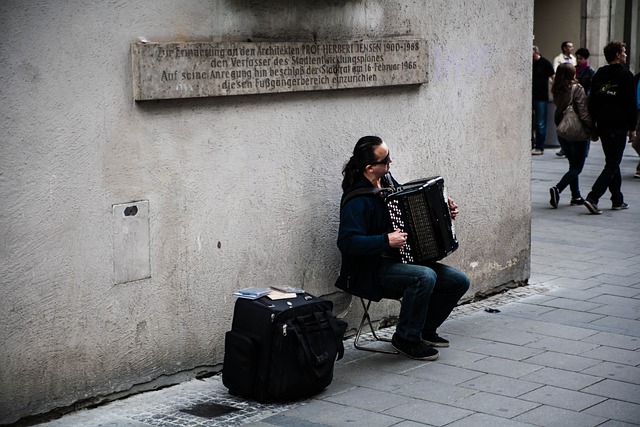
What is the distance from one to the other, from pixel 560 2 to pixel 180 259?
1957 centimetres

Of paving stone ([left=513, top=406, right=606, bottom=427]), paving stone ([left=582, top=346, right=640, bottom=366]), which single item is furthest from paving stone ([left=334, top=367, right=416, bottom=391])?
paving stone ([left=582, top=346, right=640, bottom=366])

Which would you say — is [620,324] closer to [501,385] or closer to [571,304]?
[571,304]

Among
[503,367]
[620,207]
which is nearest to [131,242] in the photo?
[503,367]

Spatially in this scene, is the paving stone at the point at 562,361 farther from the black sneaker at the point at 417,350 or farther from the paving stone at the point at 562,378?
the black sneaker at the point at 417,350

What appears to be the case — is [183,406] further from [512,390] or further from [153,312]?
[512,390]

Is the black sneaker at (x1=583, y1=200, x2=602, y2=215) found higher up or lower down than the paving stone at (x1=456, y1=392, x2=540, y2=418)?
higher up

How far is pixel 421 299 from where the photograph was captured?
660 cm

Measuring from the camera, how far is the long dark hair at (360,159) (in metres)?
6.62

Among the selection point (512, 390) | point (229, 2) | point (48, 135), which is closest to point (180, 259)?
point (48, 135)

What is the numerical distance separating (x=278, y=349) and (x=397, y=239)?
1.12 metres

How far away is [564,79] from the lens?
12.4 m

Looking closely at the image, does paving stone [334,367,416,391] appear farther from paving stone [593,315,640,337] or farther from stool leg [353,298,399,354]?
paving stone [593,315,640,337]

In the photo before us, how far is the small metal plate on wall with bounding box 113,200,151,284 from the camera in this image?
228 inches

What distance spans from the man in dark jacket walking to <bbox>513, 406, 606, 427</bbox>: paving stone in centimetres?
691
